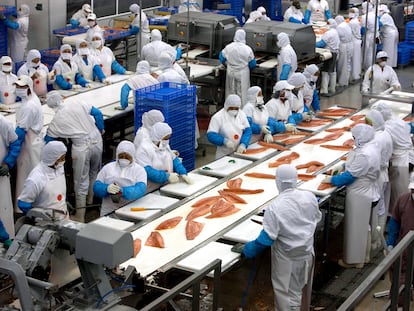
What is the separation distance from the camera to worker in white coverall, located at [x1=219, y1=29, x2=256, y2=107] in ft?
33.4

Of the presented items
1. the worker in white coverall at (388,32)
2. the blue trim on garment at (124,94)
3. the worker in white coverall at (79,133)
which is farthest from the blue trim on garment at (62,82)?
the worker in white coverall at (388,32)

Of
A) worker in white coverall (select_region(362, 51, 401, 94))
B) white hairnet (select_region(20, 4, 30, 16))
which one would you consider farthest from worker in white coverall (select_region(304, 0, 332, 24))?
white hairnet (select_region(20, 4, 30, 16))

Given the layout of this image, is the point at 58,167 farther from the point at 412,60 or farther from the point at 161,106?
the point at 412,60

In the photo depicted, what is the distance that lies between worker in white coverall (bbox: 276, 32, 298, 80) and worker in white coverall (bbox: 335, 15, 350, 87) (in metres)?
1.84

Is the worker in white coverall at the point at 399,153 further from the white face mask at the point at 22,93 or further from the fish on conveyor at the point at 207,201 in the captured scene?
the white face mask at the point at 22,93

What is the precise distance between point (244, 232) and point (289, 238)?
490mm

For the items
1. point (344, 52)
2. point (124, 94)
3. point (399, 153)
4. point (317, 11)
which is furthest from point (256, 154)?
point (317, 11)

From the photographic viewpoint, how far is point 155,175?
20.6 feet

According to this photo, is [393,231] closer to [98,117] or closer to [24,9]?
[98,117]

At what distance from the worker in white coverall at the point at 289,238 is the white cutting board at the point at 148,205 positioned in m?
0.94

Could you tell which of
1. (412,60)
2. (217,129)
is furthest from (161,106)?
(412,60)

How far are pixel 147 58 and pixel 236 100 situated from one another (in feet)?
10.7

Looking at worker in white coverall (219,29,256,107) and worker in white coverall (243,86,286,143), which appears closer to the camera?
worker in white coverall (243,86,286,143)

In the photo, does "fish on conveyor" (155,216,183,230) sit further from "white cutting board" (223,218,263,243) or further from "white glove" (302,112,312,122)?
"white glove" (302,112,312,122)
